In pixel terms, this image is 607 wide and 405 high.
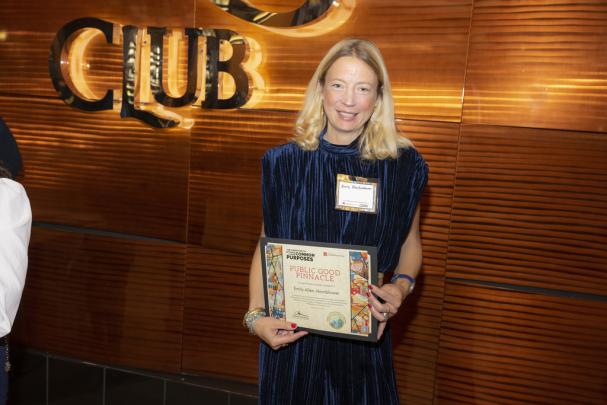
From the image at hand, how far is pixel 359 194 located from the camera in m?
1.82

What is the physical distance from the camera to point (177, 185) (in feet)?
10.9

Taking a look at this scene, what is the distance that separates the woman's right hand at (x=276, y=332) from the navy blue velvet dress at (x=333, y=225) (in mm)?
108

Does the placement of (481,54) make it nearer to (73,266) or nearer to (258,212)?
(258,212)

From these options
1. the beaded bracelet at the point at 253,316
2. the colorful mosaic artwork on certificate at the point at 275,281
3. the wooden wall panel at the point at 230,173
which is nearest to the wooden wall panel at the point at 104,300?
the wooden wall panel at the point at 230,173

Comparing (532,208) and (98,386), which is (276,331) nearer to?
(532,208)

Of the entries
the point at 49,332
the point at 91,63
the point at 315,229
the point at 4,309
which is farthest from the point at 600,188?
the point at 49,332

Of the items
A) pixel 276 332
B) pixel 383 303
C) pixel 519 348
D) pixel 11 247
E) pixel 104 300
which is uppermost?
pixel 11 247

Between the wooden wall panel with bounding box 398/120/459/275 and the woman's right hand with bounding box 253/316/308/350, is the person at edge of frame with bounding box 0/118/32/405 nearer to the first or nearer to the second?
the woman's right hand with bounding box 253/316/308/350

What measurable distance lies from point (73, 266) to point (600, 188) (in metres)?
2.75

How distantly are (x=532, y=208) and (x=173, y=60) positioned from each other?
1850 mm

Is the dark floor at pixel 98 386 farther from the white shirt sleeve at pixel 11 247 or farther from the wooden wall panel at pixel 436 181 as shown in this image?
the white shirt sleeve at pixel 11 247

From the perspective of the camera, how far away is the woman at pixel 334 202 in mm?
1819

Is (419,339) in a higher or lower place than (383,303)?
lower

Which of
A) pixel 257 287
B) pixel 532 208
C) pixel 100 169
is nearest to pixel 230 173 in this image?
pixel 100 169
